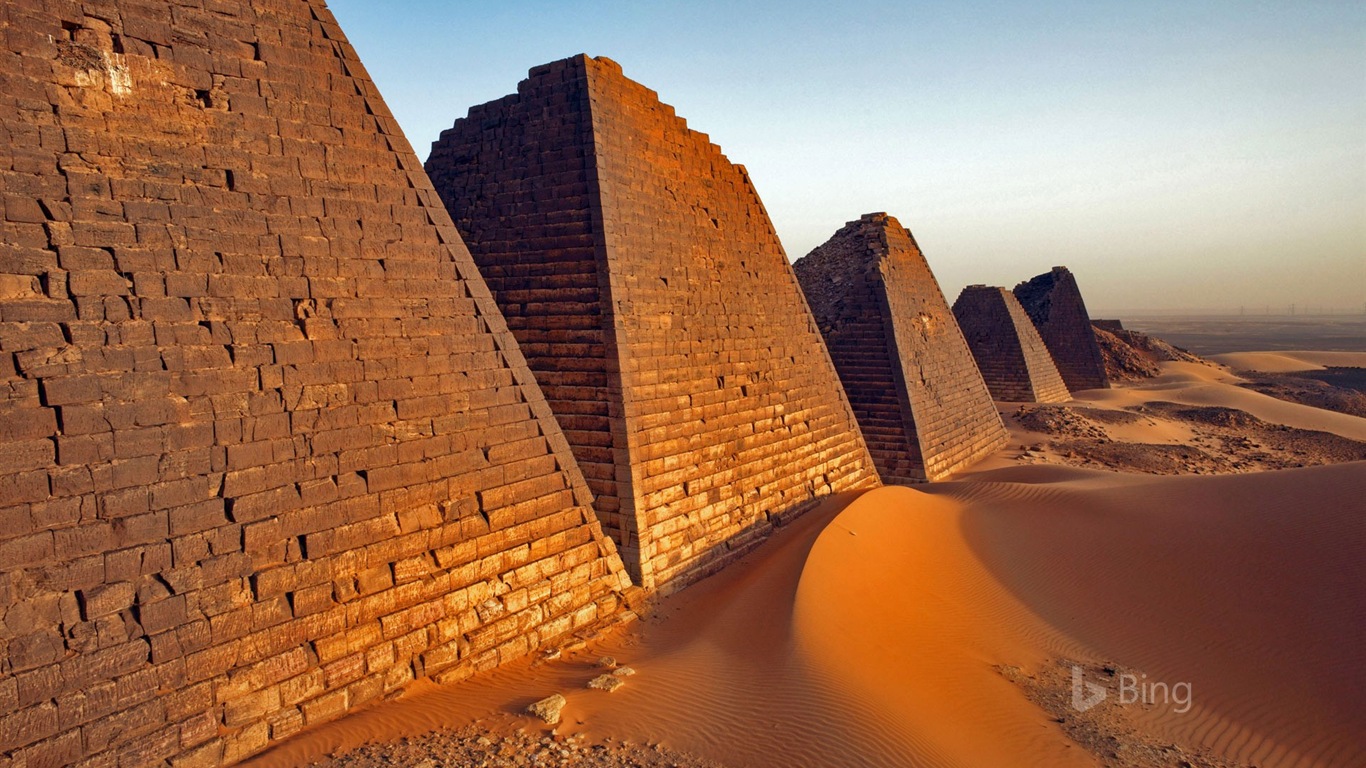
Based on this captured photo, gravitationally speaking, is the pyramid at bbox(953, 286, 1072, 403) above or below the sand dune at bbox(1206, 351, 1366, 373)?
above

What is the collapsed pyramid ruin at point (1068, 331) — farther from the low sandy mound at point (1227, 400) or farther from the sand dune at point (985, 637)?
the sand dune at point (985, 637)

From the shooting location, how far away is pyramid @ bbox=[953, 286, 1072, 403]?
23.9m

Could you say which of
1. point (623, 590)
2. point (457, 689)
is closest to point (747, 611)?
point (623, 590)

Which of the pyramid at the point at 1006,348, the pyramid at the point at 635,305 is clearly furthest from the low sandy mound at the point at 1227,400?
the pyramid at the point at 635,305

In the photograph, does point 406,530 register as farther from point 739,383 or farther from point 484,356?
point 739,383

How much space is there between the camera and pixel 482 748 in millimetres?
4531

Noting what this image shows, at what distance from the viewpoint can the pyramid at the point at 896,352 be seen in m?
14.1

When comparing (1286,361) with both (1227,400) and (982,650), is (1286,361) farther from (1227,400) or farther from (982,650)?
(982,650)

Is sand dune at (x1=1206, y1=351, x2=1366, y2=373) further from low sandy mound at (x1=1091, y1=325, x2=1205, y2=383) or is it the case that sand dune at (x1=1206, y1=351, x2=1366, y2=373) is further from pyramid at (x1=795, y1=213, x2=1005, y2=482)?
pyramid at (x1=795, y1=213, x2=1005, y2=482)

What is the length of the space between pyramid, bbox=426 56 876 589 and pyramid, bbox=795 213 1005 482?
4.12 m

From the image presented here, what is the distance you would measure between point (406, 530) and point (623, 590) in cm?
237

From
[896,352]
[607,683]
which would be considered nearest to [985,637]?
[607,683]

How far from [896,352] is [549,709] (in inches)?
438

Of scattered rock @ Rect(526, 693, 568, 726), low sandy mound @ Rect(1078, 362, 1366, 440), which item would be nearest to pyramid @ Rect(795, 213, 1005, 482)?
scattered rock @ Rect(526, 693, 568, 726)
